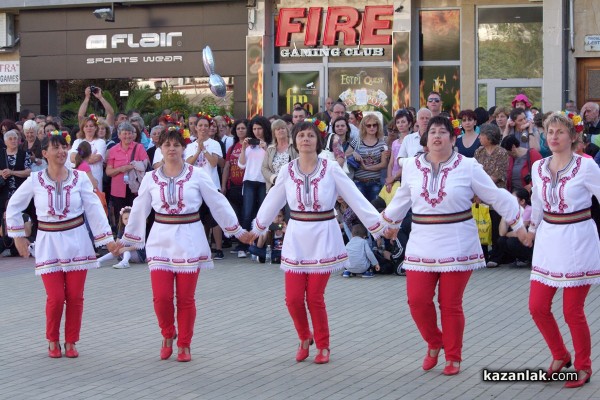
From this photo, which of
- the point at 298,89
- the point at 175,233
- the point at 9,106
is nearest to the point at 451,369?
the point at 175,233

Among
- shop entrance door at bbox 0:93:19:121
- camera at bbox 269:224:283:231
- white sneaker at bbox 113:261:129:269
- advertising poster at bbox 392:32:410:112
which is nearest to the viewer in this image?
camera at bbox 269:224:283:231

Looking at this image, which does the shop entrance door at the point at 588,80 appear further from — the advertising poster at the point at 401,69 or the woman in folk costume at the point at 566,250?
the woman in folk costume at the point at 566,250

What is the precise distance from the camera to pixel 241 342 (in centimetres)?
977

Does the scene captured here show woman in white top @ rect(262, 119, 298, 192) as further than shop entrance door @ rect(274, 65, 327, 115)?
No

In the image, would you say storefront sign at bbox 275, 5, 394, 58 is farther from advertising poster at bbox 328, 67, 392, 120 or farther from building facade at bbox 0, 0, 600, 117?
advertising poster at bbox 328, 67, 392, 120

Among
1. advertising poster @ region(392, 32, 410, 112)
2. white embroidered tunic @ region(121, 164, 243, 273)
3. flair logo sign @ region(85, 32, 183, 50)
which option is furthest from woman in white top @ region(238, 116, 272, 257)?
flair logo sign @ region(85, 32, 183, 50)

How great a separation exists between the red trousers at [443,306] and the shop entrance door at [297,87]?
1701 centimetres

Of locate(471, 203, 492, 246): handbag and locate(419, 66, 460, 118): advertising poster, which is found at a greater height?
locate(419, 66, 460, 118): advertising poster

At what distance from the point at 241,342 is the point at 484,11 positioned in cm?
1549

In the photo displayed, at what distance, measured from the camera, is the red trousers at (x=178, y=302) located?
29.5 feet

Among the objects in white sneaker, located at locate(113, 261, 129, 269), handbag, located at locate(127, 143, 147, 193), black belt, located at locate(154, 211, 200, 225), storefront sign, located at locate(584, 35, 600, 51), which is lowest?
white sneaker, located at locate(113, 261, 129, 269)

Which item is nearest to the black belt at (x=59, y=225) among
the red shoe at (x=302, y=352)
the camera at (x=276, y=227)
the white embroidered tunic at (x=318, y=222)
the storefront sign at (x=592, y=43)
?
the white embroidered tunic at (x=318, y=222)

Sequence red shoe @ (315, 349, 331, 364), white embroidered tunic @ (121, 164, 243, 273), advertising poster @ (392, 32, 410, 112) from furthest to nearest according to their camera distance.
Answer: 1. advertising poster @ (392, 32, 410, 112)
2. white embroidered tunic @ (121, 164, 243, 273)
3. red shoe @ (315, 349, 331, 364)

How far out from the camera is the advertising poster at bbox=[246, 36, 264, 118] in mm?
25281
